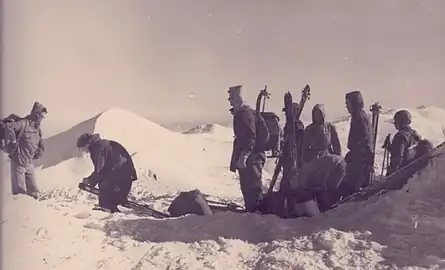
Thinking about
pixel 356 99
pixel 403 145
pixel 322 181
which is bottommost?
pixel 322 181

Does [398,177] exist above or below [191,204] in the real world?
above

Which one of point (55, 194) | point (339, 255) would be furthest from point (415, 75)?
point (55, 194)

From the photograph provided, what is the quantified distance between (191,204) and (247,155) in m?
0.20

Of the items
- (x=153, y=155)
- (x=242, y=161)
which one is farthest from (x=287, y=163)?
(x=153, y=155)

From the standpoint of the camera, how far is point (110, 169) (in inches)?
73.5

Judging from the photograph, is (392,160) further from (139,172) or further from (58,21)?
(58,21)

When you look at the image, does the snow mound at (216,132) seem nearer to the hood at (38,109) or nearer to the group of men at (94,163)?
the group of men at (94,163)

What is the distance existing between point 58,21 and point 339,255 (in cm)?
98

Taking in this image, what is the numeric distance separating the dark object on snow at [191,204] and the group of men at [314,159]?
11 centimetres

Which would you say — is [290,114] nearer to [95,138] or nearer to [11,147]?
[95,138]

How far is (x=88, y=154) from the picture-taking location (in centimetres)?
187

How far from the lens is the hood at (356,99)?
1830 millimetres

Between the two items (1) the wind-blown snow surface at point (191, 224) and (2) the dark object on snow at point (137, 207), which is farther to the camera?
(2) the dark object on snow at point (137, 207)

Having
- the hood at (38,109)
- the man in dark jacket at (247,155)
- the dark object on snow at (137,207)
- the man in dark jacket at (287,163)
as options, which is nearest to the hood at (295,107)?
the man in dark jacket at (287,163)
